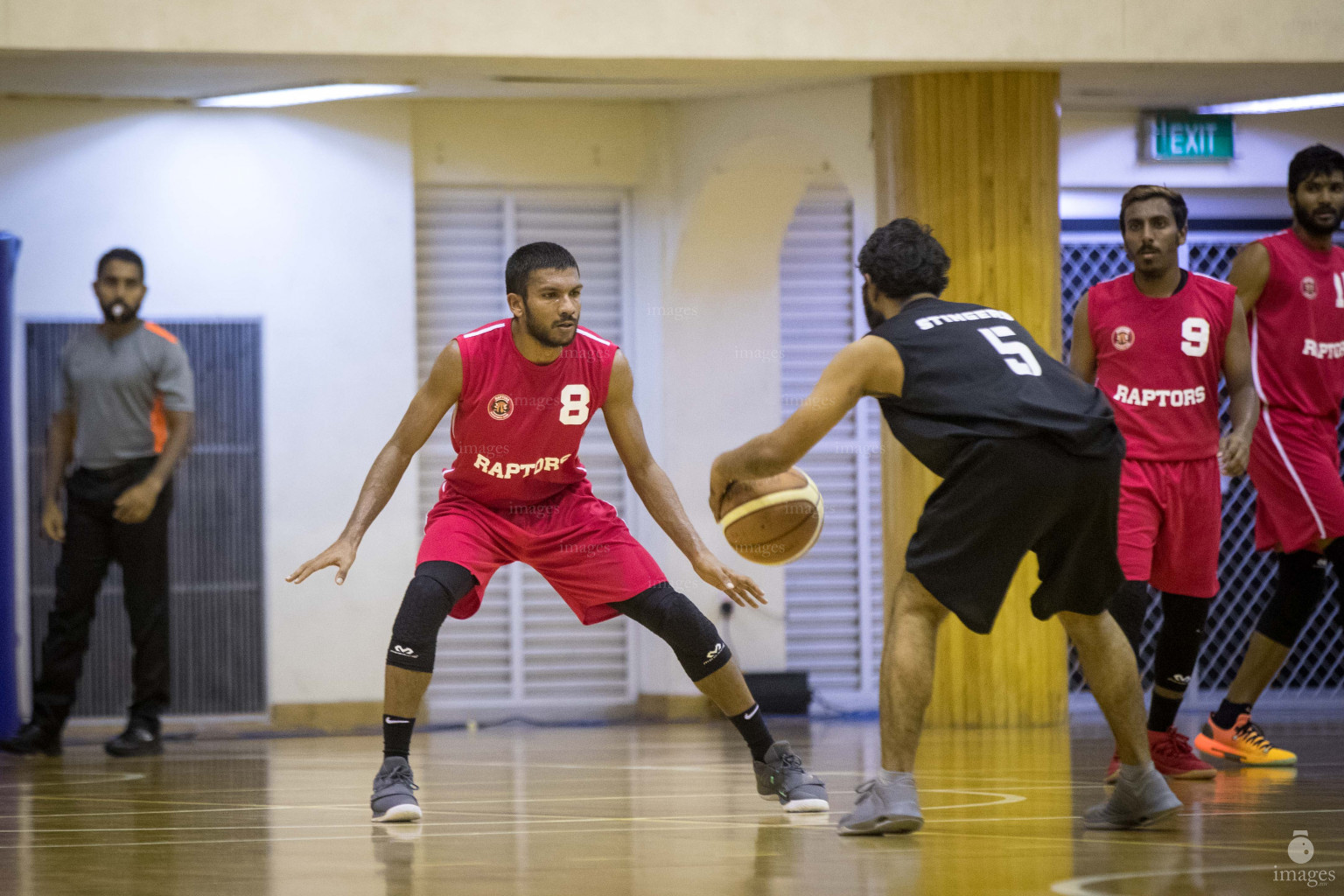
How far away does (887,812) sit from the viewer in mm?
3371

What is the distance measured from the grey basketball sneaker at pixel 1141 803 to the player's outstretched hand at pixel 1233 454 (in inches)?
51.5

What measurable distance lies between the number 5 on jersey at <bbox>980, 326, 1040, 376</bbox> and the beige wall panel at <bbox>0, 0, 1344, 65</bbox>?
347 centimetres

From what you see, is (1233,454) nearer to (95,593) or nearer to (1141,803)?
(1141,803)

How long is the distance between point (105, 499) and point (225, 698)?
1.60 meters

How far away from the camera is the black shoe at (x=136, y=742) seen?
6113 millimetres

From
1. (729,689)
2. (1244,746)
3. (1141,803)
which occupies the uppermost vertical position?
(729,689)

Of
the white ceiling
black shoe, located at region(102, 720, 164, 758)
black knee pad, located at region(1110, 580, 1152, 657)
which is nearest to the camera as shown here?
black knee pad, located at region(1110, 580, 1152, 657)

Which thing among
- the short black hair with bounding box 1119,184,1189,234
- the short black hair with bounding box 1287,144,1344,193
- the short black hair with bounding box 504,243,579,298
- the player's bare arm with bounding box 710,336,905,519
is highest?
the short black hair with bounding box 1287,144,1344,193

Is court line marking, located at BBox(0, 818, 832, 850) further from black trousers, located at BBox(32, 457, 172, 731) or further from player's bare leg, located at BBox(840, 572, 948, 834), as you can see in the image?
black trousers, located at BBox(32, 457, 172, 731)

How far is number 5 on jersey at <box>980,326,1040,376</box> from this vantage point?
133 inches

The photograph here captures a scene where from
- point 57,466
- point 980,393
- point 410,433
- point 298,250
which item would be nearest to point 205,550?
point 57,466

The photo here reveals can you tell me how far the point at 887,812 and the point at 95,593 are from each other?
405cm

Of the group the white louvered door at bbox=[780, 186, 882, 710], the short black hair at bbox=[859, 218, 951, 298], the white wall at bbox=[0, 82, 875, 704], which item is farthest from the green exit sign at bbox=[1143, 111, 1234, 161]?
the short black hair at bbox=[859, 218, 951, 298]

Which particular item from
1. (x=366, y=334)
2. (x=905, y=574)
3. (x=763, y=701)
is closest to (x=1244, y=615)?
(x=763, y=701)
